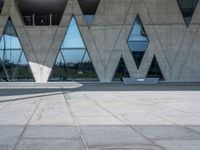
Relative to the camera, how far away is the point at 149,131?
834 centimetres

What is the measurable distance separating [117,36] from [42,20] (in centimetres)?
831

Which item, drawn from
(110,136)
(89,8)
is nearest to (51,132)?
(110,136)

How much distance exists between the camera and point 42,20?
3675 centimetres

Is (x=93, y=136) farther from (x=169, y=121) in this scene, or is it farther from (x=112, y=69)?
(x=112, y=69)

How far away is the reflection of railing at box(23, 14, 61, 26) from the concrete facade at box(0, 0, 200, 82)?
120cm

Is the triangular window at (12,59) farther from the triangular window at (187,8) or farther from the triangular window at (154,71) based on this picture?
the triangular window at (187,8)

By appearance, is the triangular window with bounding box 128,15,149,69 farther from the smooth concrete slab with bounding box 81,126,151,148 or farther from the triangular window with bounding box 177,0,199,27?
the smooth concrete slab with bounding box 81,126,151,148

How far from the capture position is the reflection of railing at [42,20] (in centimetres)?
3628

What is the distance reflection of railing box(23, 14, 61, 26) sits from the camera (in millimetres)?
36281

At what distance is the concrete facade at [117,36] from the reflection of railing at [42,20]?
1.20m

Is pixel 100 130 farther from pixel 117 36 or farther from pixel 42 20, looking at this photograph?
pixel 42 20

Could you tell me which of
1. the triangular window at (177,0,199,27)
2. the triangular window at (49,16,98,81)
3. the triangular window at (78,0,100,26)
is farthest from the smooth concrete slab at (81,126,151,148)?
the triangular window at (177,0,199,27)

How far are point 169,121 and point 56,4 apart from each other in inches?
1164

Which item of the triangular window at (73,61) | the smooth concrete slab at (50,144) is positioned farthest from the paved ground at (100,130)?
the triangular window at (73,61)
